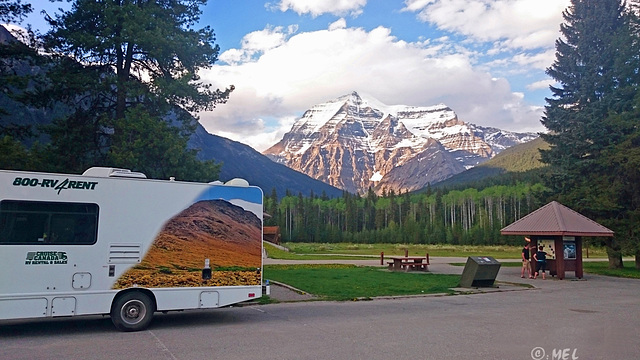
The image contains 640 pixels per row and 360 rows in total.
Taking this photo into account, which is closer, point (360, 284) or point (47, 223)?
point (47, 223)

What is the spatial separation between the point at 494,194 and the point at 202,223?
4800 inches

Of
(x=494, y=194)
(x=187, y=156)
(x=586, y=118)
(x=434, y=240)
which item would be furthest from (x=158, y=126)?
(x=494, y=194)

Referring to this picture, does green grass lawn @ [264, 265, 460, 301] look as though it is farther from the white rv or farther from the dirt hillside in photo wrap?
the white rv

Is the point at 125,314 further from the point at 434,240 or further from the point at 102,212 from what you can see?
the point at 434,240

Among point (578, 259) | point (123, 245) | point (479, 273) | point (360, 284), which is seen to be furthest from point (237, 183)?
point (578, 259)

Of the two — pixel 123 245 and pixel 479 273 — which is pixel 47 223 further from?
pixel 479 273

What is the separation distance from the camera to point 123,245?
10.2m

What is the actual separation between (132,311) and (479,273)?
41.6 ft

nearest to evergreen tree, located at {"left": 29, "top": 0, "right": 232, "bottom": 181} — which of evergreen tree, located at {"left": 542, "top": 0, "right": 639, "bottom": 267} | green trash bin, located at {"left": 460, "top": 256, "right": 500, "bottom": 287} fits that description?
green trash bin, located at {"left": 460, "top": 256, "right": 500, "bottom": 287}

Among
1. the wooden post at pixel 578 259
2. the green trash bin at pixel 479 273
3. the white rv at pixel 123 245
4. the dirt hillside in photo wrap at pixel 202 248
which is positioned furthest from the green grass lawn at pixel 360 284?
the wooden post at pixel 578 259

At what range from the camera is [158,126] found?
17641 millimetres

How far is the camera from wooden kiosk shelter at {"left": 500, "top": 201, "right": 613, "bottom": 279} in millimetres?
22797

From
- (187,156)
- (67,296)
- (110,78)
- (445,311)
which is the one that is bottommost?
(445,311)

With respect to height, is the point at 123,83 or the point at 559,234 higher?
the point at 123,83
